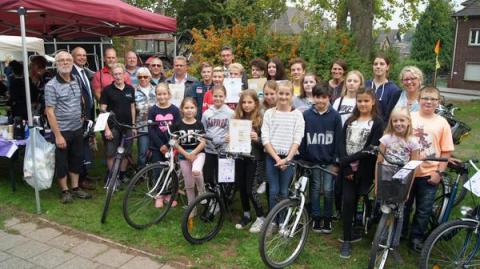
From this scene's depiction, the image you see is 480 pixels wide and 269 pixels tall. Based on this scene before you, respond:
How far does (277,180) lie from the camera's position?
4230 millimetres

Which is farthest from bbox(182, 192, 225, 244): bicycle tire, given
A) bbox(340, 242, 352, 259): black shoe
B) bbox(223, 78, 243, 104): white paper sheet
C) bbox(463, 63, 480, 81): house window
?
bbox(463, 63, 480, 81): house window

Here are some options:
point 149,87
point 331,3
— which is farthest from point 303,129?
point 331,3

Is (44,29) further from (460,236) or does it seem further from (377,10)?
(377,10)

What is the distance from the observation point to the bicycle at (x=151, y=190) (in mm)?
4316

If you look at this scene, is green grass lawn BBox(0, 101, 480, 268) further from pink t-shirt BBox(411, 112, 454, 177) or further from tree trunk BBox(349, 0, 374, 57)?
tree trunk BBox(349, 0, 374, 57)

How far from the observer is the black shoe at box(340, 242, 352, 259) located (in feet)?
12.9

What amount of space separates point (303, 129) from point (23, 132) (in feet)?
13.2

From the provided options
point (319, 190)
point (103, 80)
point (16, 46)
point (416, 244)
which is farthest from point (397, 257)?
point (16, 46)

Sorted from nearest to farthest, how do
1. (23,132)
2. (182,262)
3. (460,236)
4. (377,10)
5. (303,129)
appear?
(460,236), (182,262), (303,129), (23,132), (377,10)

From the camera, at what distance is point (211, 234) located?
4.25 metres

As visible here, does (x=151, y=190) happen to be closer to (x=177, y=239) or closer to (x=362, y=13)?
(x=177, y=239)

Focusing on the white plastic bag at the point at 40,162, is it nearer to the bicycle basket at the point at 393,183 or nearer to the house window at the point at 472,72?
the bicycle basket at the point at 393,183

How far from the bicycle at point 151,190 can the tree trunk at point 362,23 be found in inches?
287

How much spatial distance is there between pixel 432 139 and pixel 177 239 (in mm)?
2657
